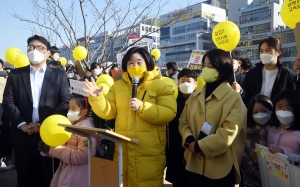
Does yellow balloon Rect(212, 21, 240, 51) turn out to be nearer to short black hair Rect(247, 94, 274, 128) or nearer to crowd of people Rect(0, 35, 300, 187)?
crowd of people Rect(0, 35, 300, 187)

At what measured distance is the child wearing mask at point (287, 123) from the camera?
2635 mm

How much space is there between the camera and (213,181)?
8.54 feet

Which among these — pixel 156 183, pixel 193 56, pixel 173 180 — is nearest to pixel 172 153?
pixel 173 180

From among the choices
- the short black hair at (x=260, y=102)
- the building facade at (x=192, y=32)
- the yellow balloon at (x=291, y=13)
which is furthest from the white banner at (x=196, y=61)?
the building facade at (x=192, y=32)

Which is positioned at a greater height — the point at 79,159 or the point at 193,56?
the point at 193,56

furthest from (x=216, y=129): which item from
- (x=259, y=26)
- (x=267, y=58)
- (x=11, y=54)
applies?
(x=259, y=26)

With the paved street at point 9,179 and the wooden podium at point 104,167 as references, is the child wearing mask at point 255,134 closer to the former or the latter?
the wooden podium at point 104,167

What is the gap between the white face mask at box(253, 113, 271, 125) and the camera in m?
2.99

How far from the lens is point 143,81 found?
2.96m

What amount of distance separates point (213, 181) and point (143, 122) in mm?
833

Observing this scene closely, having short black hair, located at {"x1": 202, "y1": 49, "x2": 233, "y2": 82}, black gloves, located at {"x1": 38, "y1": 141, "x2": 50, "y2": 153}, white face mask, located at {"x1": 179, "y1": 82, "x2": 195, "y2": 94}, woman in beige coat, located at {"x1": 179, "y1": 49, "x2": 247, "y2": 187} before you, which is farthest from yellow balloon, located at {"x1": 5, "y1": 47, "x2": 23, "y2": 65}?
short black hair, located at {"x1": 202, "y1": 49, "x2": 233, "y2": 82}

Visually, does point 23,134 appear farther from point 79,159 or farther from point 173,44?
point 173,44

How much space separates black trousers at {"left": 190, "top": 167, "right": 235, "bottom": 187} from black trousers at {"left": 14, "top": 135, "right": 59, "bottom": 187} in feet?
5.51

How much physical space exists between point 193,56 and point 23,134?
318cm
